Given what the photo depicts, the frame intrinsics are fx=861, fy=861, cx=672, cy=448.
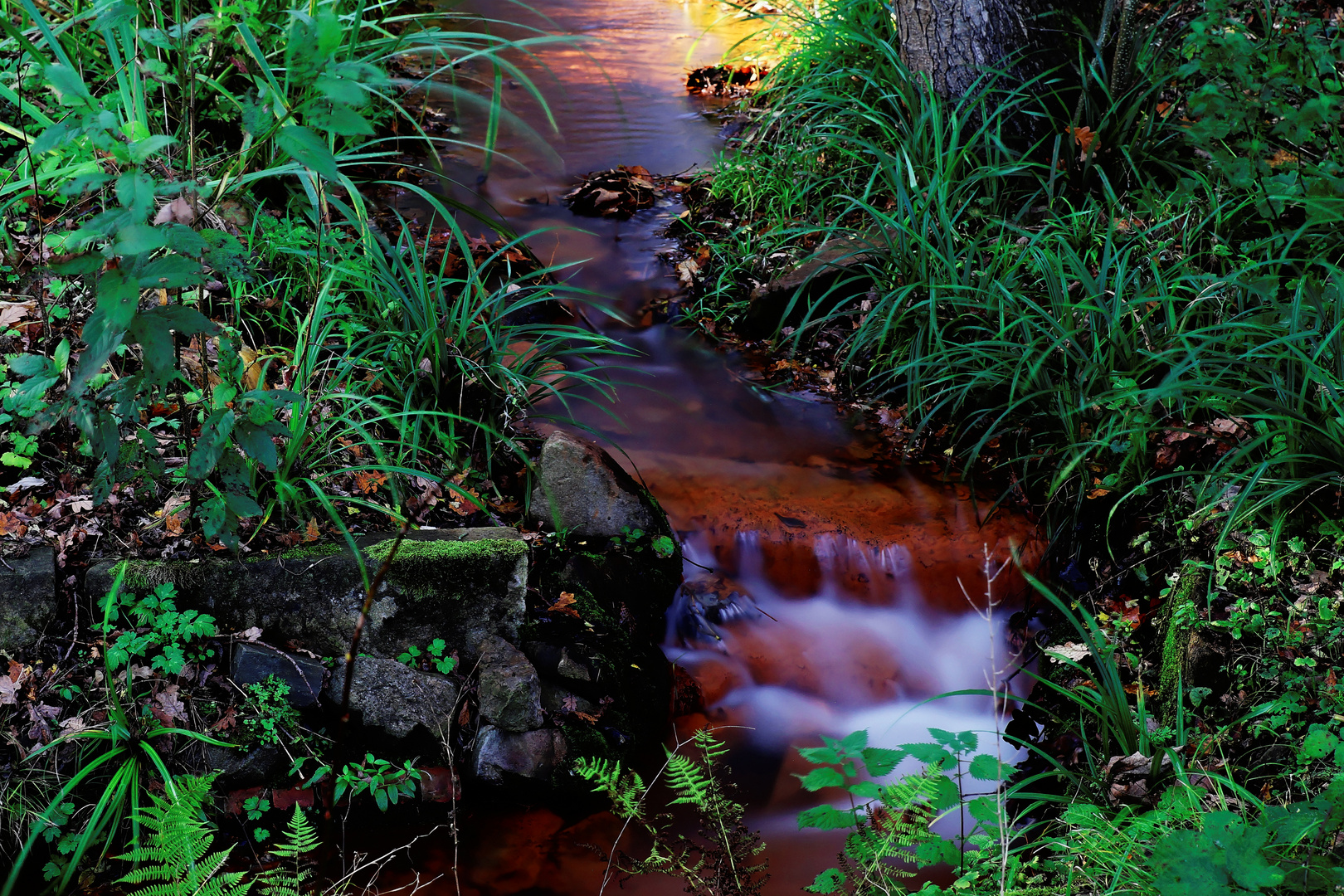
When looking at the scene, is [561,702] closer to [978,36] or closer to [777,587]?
[777,587]

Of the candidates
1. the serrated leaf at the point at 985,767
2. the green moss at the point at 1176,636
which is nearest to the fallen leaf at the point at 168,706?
the serrated leaf at the point at 985,767

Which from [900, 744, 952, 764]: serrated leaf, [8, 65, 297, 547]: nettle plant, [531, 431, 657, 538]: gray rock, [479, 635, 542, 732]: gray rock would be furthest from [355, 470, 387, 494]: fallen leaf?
[900, 744, 952, 764]: serrated leaf

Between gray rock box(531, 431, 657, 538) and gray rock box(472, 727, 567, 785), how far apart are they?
770mm

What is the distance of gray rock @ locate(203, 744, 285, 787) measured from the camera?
2.29 meters

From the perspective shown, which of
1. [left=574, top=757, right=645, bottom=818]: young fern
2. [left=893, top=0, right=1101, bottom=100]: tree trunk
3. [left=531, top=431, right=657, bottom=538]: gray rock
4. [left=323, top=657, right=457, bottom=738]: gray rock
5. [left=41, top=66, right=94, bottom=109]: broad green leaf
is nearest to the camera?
[left=41, top=66, right=94, bottom=109]: broad green leaf

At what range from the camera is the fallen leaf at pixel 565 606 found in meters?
2.78

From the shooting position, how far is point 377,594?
2572 mm

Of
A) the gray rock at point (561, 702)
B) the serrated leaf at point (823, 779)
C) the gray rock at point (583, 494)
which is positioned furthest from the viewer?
the gray rock at point (583, 494)

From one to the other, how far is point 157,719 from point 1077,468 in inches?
123

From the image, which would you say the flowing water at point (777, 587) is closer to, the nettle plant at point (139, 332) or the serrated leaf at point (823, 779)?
the serrated leaf at point (823, 779)

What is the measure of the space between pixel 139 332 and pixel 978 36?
14.1 feet

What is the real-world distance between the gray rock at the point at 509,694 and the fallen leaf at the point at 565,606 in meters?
0.23

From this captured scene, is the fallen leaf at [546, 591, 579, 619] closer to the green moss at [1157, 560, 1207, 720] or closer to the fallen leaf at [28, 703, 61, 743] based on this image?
the fallen leaf at [28, 703, 61, 743]

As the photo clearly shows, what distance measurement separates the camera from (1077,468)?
3.28 meters
